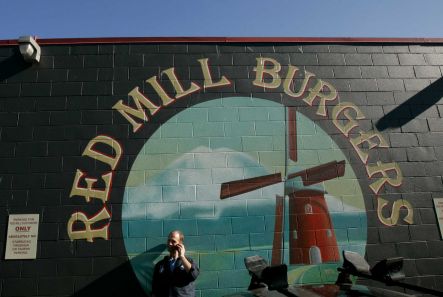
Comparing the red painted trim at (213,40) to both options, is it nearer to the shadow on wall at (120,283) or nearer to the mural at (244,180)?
the mural at (244,180)

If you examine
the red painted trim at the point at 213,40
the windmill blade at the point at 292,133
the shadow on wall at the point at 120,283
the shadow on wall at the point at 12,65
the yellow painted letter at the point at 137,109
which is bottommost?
the shadow on wall at the point at 120,283

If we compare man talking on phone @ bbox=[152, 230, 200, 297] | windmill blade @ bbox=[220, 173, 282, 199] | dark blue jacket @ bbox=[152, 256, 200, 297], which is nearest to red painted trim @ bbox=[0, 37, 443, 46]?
windmill blade @ bbox=[220, 173, 282, 199]

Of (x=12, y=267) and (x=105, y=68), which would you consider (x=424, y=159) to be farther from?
(x=12, y=267)

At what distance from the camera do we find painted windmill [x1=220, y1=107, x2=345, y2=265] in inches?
197

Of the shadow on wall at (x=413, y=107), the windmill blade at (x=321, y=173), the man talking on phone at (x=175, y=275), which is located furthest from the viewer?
the shadow on wall at (x=413, y=107)

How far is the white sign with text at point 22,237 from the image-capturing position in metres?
4.79

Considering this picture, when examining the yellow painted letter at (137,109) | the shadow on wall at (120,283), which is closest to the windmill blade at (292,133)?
the yellow painted letter at (137,109)

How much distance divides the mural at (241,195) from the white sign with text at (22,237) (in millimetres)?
1129

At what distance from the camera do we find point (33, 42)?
5.38 metres

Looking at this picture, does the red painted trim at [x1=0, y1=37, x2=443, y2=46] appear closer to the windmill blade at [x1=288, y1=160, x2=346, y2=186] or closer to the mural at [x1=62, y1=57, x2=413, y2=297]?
the mural at [x1=62, y1=57, x2=413, y2=297]

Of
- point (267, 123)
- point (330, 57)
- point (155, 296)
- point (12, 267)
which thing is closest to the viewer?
point (155, 296)

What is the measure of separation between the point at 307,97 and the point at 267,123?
0.74 meters

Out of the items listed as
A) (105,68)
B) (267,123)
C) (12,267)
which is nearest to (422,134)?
(267,123)

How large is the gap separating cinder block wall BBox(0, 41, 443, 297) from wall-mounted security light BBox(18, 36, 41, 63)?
14cm
